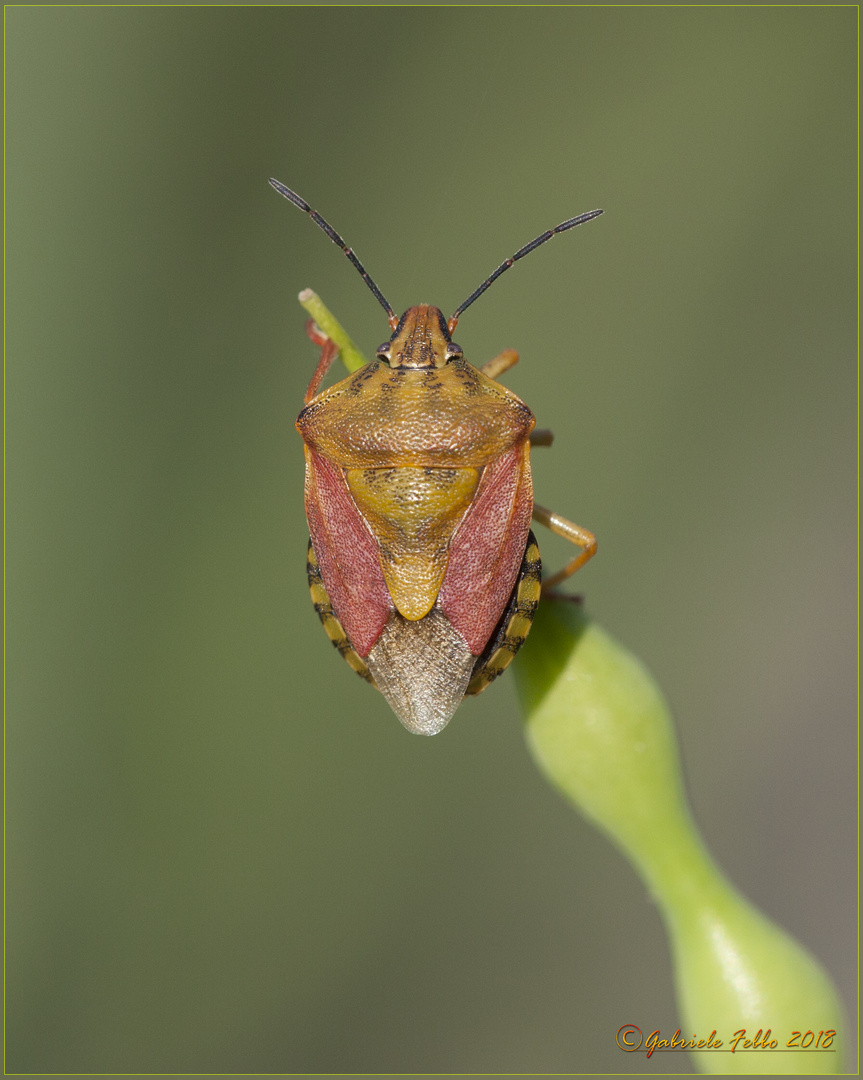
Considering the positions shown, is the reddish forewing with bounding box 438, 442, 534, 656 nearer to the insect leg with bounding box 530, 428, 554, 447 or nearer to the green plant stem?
the insect leg with bounding box 530, 428, 554, 447

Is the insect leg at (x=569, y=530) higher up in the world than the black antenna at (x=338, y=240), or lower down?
lower down

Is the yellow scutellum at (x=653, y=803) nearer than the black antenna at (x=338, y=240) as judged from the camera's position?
Yes

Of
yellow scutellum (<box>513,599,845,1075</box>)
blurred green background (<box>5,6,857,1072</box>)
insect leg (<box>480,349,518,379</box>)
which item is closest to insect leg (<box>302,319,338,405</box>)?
insect leg (<box>480,349,518,379</box>)

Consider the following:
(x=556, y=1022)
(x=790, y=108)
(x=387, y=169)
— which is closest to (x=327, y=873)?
(x=556, y=1022)

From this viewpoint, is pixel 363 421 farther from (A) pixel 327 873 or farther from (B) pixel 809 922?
(B) pixel 809 922

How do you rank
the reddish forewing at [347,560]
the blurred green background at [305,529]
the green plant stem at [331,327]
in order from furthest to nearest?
the blurred green background at [305,529] < the reddish forewing at [347,560] < the green plant stem at [331,327]

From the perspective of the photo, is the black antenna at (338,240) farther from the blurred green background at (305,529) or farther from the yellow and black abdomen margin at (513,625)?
the blurred green background at (305,529)

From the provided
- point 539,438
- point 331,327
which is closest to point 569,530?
point 539,438

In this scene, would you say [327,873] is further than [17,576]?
Yes

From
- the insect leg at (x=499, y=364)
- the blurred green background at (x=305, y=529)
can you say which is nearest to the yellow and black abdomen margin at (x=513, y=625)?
the insect leg at (x=499, y=364)
